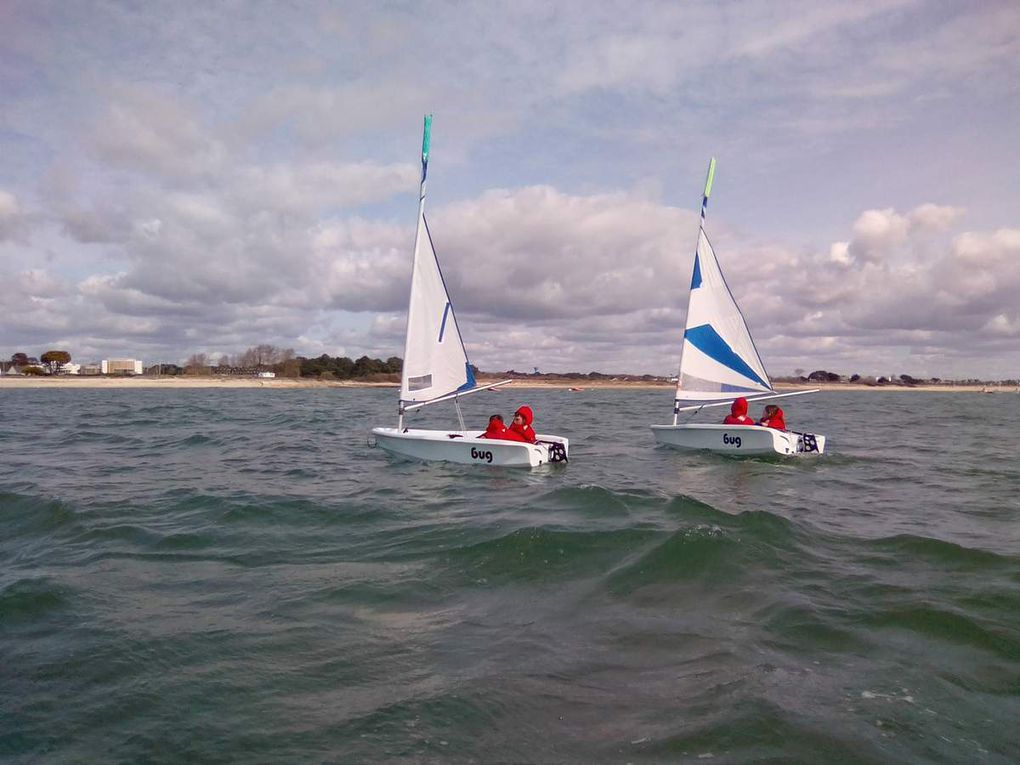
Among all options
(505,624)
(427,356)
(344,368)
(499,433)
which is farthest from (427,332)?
(344,368)

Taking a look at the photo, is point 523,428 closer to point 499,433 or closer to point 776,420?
point 499,433

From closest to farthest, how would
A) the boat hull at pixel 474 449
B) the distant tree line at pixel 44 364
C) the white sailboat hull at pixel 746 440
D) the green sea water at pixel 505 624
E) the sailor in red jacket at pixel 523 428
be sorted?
1. the green sea water at pixel 505 624
2. the boat hull at pixel 474 449
3. the sailor in red jacket at pixel 523 428
4. the white sailboat hull at pixel 746 440
5. the distant tree line at pixel 44 364

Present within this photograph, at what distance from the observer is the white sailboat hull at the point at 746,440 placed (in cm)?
1944

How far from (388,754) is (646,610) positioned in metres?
3.52

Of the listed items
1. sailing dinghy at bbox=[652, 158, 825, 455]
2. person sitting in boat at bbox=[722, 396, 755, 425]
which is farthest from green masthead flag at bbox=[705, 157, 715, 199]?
person sitting in boat at bbox=[722, 396, 755, 425]

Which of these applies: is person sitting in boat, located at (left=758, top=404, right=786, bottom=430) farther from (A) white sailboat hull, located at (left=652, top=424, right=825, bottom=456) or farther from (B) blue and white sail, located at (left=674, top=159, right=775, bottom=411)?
(B) blue and white sail, located at (left=674, top=159, right=775, bottom=411)

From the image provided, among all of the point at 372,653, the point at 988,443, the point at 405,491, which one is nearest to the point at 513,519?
the point at 405,491

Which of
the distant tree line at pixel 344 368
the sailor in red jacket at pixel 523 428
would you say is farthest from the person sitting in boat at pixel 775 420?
the distant tree line at pixel 344 368

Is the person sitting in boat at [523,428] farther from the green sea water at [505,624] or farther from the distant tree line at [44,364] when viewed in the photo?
the distant tree line at [44,364]

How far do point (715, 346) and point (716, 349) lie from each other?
10 centimetres

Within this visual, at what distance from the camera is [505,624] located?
6934 mm

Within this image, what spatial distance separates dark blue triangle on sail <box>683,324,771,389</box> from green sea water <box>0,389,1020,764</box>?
26.5ft

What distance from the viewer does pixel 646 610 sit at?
7.35 metres

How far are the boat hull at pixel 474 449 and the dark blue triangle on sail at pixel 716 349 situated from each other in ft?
24.1
